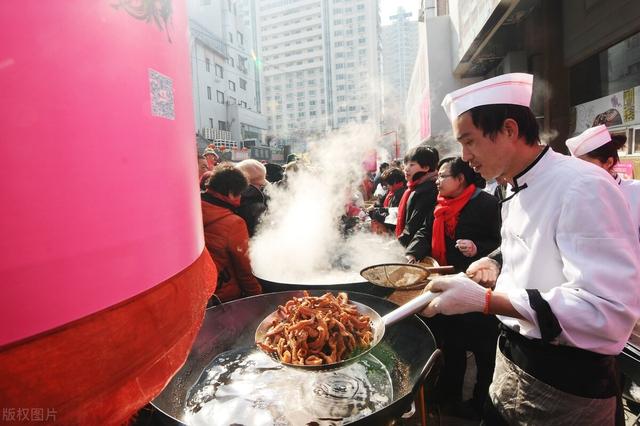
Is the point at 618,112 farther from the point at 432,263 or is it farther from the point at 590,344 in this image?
the point at 590,344

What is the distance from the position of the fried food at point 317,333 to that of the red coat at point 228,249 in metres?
1.25

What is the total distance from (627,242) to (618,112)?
7.89 meters

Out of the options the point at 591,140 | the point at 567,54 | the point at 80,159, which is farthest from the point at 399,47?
the point at 80,159

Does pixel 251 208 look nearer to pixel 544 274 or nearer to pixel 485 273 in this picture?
pixel 485 273

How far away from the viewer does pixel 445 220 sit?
4195 mm

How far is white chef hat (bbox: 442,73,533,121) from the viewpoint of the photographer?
206 cm

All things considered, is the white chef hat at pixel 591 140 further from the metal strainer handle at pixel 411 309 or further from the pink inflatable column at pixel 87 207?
the pink inflatable column at pixel 87 207

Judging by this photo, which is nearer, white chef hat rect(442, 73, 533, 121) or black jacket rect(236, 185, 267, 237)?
white chef hat rect(442, 73, 533, 121)

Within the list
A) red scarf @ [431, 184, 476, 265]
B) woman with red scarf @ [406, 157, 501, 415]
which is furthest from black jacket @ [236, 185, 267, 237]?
red scarf @ [431, 184, 476, 265]

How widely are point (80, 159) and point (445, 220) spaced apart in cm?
405

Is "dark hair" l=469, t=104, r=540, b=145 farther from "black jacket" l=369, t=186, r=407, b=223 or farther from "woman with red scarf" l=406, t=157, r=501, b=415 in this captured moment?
"black jacket" l=369, t=186, r=407, b=223

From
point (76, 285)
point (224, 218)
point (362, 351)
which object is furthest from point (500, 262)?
point (76, 285)

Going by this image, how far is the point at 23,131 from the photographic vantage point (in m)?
0.58

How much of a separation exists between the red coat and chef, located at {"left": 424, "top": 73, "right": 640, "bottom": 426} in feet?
7.02
